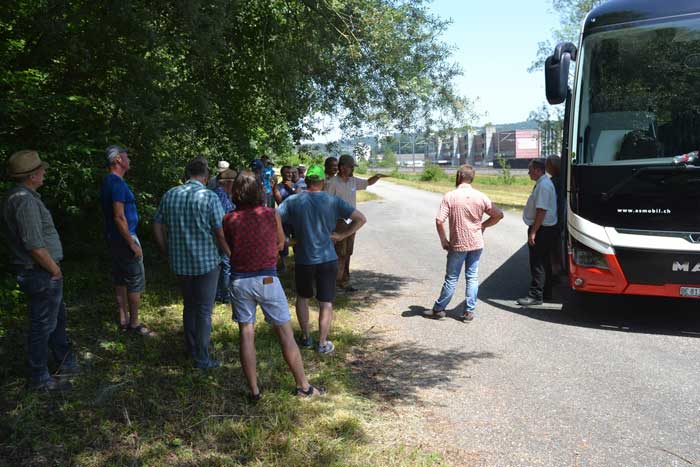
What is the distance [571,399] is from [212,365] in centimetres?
301

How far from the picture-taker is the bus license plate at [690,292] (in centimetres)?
630

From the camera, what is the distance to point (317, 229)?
18.7ft

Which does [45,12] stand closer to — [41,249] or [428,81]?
[41,249]

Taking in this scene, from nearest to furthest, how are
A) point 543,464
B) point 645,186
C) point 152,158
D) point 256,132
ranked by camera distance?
1. point 543,464
2. point 645,186
3. point 152,158
4. point 256,132

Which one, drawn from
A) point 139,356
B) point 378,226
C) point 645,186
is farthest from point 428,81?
point 378,226

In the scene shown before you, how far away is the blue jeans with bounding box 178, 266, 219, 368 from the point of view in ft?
17.6

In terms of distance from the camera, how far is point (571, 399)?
487 centimetres

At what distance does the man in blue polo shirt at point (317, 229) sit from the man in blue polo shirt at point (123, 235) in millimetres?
1473

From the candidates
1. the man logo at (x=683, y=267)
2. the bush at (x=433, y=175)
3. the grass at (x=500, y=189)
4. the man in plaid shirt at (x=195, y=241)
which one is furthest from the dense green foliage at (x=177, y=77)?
the bush at (x=433, y=175)

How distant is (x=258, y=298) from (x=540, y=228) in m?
4.44

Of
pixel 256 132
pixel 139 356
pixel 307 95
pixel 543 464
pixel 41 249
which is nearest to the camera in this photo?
pixel 543 464

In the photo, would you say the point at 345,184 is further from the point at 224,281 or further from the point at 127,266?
the point at 127,266

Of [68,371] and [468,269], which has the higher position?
[468,269]

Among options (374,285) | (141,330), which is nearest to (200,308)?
(141,330)
